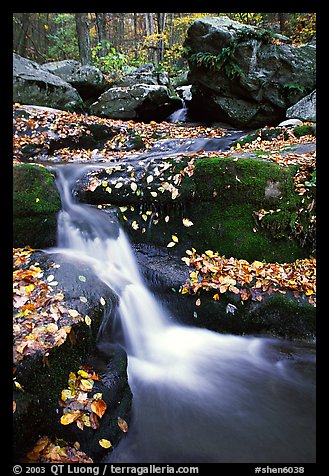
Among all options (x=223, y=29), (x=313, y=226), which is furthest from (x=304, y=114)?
(x=313, y=226)

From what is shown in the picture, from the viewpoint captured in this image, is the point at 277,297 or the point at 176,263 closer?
the point at 277,297

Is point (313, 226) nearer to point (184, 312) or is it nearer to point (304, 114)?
point (184, 312)

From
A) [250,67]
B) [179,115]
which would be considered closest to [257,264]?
[250,67]

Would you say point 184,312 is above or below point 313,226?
below

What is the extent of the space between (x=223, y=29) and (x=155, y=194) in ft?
26.8

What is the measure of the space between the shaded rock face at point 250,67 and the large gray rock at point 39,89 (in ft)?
15.1

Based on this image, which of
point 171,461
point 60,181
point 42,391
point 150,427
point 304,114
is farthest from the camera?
point 304,114

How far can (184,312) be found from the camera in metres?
4.46

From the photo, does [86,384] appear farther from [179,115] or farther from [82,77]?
[82,77]

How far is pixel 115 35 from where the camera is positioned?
26422mm

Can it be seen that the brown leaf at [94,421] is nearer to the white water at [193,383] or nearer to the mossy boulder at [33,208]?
the white water at [193,383]

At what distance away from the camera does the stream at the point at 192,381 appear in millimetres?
2799

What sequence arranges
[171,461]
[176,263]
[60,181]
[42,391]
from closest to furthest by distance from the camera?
[42,391] → [171,461] → [176,263] → [60,181]

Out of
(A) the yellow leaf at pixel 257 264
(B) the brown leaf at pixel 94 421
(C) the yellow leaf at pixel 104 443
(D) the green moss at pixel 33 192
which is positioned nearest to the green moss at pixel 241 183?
(A) the yellow leaf at pixel 257 264
